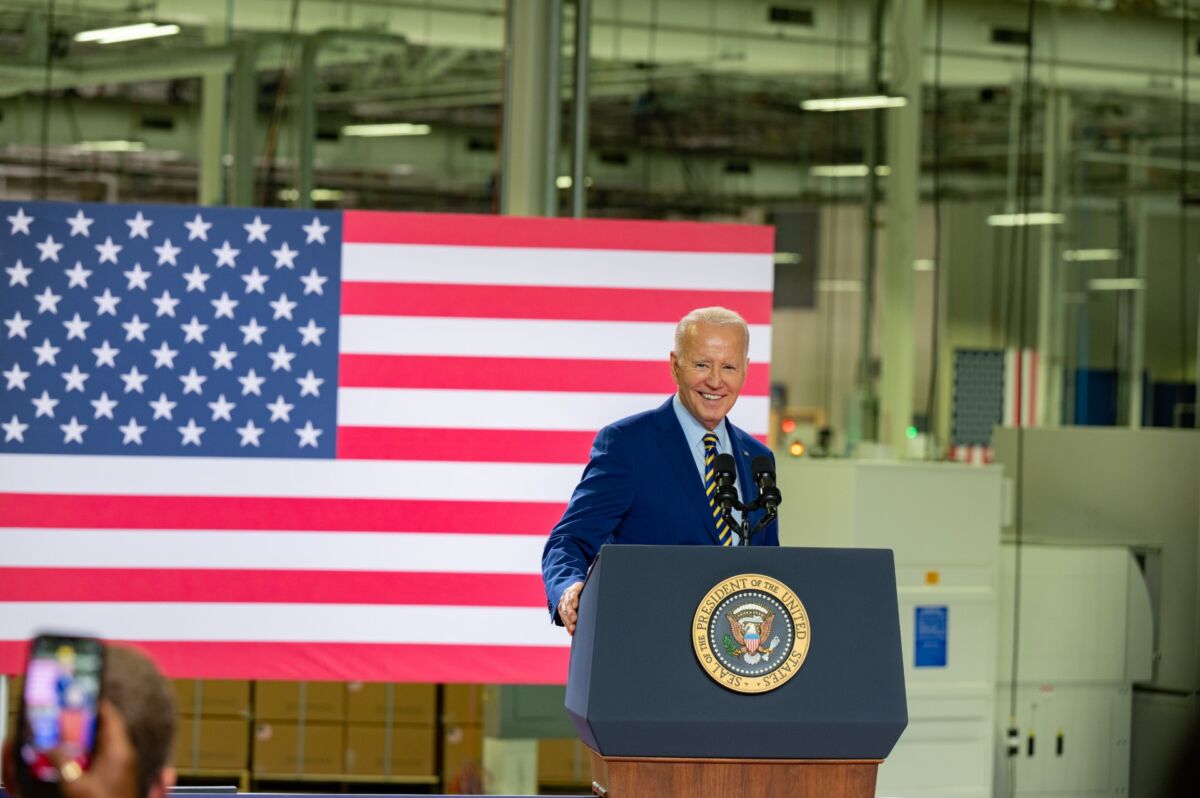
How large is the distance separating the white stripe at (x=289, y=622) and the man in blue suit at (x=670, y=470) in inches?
80.4

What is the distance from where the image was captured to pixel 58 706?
1.18 metres

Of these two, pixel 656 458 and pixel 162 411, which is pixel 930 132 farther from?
pixel 656 458

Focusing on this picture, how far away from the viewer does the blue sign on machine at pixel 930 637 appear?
6133 millimetres

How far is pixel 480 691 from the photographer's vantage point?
27.6 feet

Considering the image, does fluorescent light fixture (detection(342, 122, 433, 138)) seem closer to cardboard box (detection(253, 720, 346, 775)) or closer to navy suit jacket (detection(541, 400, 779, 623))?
cardboard box (detection(253, 720, 346, 775))

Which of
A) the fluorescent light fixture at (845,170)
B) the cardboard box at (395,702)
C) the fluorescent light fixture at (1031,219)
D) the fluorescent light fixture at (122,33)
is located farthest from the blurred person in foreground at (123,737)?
the fluorescent light fixture at (845,170)

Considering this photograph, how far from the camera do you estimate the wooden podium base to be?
2283 millimetres

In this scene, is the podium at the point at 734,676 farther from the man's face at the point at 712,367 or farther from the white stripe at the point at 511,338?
the white stripe at the point at 511,338

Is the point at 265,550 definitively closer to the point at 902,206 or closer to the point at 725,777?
the point at 725,777

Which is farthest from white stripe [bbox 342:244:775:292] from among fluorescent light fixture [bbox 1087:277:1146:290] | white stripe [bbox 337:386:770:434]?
fluorescent light fixture [bbox 1087:277:1146:290]

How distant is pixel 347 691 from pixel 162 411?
13.5ft

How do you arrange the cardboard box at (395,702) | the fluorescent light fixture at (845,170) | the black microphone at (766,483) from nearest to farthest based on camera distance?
the black microphone at (766,483)
the cardboard box at (395,702)
the fluorescent light fixture at (845,170)

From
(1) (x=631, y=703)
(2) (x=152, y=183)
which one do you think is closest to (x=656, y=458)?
(1) (x=631, y=703)

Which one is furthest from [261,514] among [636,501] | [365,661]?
[636,501]
